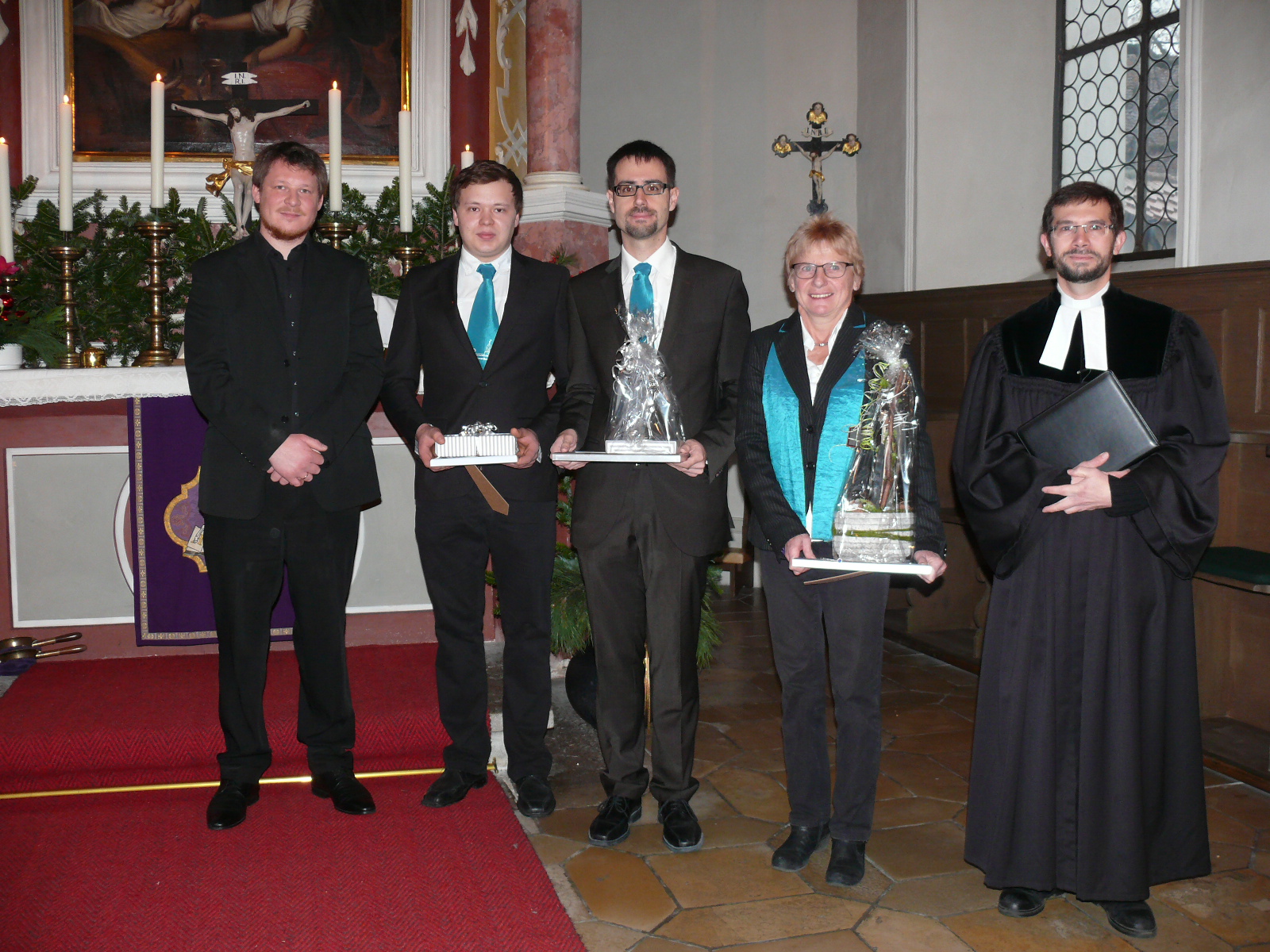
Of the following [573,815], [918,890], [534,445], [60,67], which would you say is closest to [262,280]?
[534,445]

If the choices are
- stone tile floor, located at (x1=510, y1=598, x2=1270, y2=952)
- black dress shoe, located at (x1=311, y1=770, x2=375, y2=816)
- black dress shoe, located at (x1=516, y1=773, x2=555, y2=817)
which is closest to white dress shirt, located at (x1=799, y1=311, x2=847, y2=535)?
stone tile floor, located at (x1=510, y1=598, x2=1270, y2=952)

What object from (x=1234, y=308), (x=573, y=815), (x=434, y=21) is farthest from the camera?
(x=434, y=21)

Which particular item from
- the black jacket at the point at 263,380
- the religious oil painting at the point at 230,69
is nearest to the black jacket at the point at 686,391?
the black jacket at the point at 263,380

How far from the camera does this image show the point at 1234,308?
445cm

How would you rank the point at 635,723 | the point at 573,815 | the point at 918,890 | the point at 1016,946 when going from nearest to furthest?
1. the point at 1016,946
2. the point at 918,890
3. the point at 635,723
4. the point at 573,815

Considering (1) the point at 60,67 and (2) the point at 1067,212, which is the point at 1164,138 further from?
(1) the point at 60,67

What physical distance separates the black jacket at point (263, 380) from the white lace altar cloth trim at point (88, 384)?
3.17ft

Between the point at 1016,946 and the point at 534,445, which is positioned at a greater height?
the point at 534,445

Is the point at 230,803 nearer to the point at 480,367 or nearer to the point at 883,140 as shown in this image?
the point at 480,367

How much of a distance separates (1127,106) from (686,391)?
4502mm

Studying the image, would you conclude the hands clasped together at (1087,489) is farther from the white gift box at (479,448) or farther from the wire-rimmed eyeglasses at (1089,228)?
the white gift box at (479,448)

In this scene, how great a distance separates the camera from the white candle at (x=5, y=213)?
4.20 m

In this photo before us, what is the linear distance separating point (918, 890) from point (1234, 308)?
2832 millimetres

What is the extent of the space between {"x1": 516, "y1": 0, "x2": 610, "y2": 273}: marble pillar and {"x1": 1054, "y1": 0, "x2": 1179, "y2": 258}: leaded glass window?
2983 millimetres
